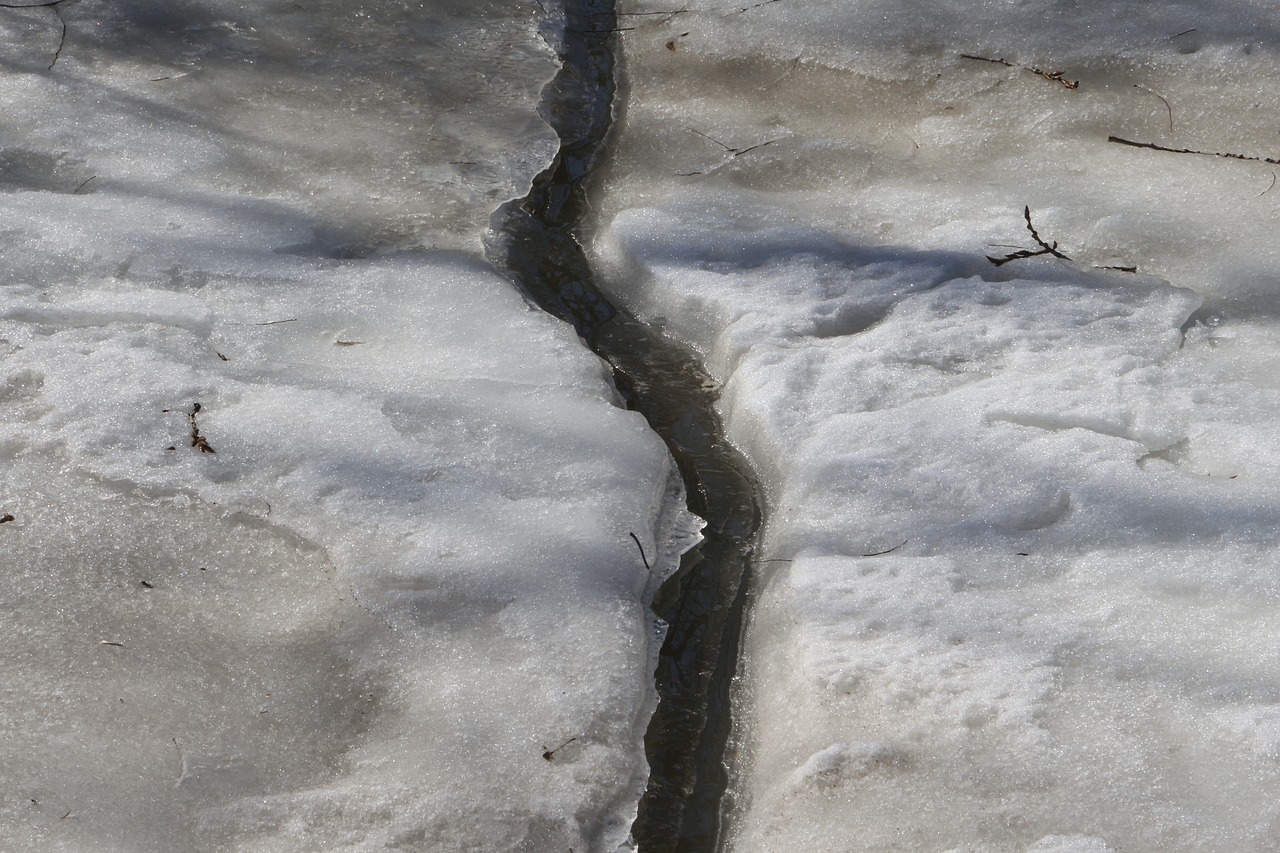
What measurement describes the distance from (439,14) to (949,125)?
76.3 inches

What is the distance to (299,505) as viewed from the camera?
2.23 m

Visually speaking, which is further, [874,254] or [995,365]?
[874,254]

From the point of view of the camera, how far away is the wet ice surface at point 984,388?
1790 millimetres

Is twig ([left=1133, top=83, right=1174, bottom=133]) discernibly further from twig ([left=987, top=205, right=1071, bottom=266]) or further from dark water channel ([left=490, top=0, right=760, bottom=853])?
dark water channel ([left=490, top=0, right=760, bottom=853])

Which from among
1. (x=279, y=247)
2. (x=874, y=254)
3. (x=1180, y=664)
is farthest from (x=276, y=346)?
(x=1180, y=664)

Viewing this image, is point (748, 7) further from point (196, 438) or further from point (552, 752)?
point (552, 752)

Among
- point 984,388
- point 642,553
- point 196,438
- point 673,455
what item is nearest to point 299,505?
point 196,438

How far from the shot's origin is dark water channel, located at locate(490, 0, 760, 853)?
1905mm

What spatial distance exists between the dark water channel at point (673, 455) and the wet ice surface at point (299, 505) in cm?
6

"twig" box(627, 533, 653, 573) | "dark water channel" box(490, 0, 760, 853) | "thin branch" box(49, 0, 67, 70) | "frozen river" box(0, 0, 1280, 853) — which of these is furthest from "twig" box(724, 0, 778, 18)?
"twig" box(627, 533, 653, 573)

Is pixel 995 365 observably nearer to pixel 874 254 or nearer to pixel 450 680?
pixel 874 254

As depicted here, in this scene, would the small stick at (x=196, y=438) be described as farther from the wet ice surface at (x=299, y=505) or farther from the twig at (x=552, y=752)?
the twig at (x=552, y=752)

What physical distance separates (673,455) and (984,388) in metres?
0.68

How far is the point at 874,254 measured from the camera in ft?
9.66
